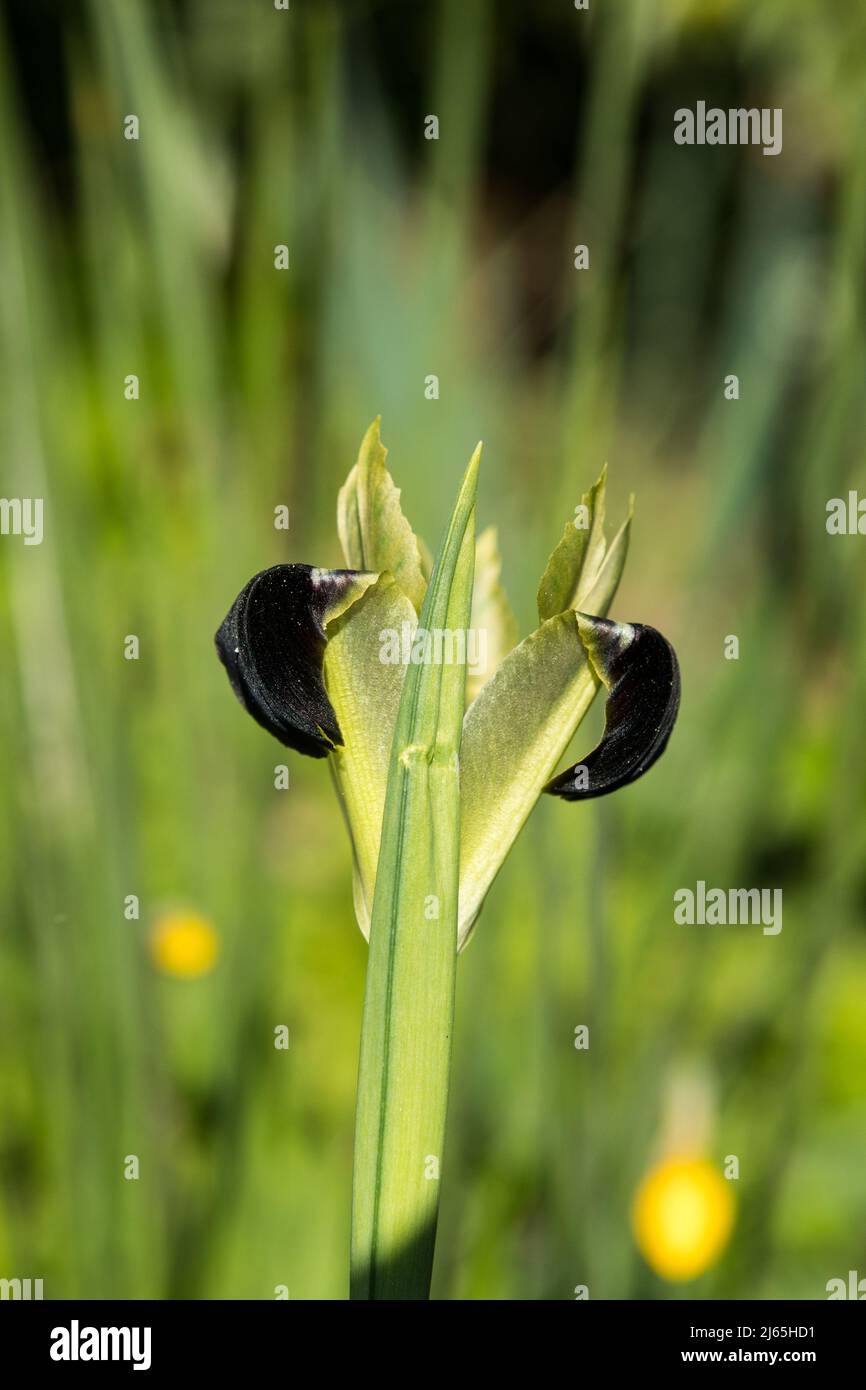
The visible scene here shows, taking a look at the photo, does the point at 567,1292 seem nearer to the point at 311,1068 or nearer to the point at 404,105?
the point at 311,1068

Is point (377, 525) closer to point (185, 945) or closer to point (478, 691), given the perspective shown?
point (478, 691)

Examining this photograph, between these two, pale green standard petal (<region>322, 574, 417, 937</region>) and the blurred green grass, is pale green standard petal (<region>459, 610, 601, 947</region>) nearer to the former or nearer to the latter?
pale green standard petal (<region>322, 574, 417, 937</region>)

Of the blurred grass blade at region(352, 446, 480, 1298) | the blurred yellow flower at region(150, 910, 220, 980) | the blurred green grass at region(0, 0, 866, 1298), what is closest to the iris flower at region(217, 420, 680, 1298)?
the blurred grass blade at region(352, 446, 480, 1298)

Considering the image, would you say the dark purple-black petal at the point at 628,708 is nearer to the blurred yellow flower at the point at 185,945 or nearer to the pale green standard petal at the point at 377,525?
the pale green standard petal at the point at 377,525

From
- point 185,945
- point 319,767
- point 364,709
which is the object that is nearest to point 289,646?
point 364,709

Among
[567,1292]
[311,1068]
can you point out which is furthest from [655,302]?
[567,1292]

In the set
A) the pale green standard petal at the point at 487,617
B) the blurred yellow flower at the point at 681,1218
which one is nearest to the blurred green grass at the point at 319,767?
the blurred yellow flower at the point at 681,1218
